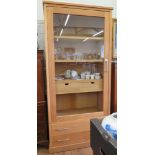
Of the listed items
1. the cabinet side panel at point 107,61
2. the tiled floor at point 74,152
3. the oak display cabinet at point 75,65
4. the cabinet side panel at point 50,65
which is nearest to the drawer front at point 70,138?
the oak display cabinet at point 75,65

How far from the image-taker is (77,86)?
7.34 ft

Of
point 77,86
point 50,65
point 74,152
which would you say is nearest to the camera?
point 50,65

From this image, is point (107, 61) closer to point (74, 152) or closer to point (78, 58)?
point (78, 58)

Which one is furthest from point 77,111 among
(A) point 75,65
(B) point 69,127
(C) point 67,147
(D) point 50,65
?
(D) point 50,65

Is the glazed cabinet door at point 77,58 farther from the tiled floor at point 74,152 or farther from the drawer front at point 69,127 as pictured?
the tiled floor at point 74,152

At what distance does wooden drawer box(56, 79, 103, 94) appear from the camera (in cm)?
215

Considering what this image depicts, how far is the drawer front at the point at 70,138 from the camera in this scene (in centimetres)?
210

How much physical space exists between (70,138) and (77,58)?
1066mm

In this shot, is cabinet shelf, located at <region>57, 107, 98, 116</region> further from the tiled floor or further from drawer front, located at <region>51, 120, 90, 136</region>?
the tiled floor

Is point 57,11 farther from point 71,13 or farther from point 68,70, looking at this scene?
point 68,70
